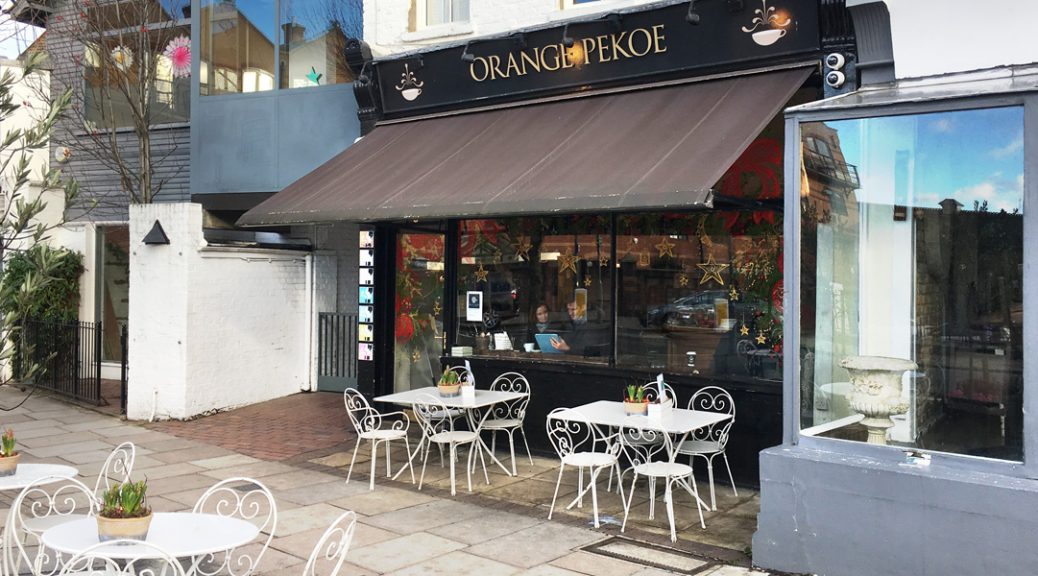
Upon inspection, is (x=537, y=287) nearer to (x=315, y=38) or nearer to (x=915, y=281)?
(x=915, y=281)

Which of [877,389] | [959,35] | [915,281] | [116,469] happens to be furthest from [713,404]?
[116,469]

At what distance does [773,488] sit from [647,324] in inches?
126

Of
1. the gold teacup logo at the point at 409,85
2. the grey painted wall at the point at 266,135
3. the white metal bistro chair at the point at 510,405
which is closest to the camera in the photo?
the white metal bistro chair at the point at 510,405

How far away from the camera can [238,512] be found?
7121mm

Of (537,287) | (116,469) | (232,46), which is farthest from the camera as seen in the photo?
(232,46)

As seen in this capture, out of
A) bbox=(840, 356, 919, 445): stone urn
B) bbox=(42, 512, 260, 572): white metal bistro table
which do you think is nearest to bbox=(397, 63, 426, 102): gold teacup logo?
bbox=(840, 356, 919, 445): stone urn

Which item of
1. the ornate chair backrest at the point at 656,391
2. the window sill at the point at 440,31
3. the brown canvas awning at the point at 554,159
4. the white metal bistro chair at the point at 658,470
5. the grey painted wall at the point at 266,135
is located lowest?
the white metal bistro chair at the point at 658,470

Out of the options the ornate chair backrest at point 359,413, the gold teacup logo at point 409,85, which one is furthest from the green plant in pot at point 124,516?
the gold teacup logo at point 409,85

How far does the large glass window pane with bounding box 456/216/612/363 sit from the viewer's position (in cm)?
905

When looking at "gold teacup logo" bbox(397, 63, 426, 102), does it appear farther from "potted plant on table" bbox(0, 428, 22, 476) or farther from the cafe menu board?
"potted plant on table" bbox(0, 428, 22, 476)

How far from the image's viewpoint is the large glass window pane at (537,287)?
905cm

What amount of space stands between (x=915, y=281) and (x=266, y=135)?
8.84m

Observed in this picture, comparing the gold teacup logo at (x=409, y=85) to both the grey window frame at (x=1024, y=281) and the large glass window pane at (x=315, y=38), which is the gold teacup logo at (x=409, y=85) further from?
the grey window frame at (x=1024, y=281)

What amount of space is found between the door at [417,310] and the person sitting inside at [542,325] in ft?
4.95
